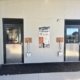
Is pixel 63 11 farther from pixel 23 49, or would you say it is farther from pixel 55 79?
pixel 55 79

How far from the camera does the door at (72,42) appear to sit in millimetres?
11891

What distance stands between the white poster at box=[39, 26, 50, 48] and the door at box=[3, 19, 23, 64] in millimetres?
1064

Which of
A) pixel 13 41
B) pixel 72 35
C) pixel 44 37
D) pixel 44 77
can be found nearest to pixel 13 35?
pixel 13 41

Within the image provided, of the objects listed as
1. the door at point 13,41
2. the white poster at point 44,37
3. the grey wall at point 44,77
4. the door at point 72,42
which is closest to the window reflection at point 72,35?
the door at point 72,42

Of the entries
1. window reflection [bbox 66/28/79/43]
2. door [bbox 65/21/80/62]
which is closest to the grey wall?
door [bbox 65/21/80/62]

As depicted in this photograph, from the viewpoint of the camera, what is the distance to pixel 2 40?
1123 cm

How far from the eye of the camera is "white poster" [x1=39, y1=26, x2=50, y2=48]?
37.9 feet

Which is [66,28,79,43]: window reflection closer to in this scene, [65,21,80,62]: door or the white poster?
[65,21,80,62]: door

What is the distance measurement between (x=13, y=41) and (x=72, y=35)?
11.2 feet

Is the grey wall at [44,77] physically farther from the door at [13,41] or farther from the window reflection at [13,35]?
the window reflection at [13,35]

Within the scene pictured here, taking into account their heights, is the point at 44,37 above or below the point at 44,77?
above

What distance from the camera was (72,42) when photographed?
39.2 feet

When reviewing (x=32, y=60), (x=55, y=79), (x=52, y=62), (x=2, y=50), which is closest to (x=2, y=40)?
(x=2, y=50)

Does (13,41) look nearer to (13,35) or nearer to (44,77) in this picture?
(13,35)
